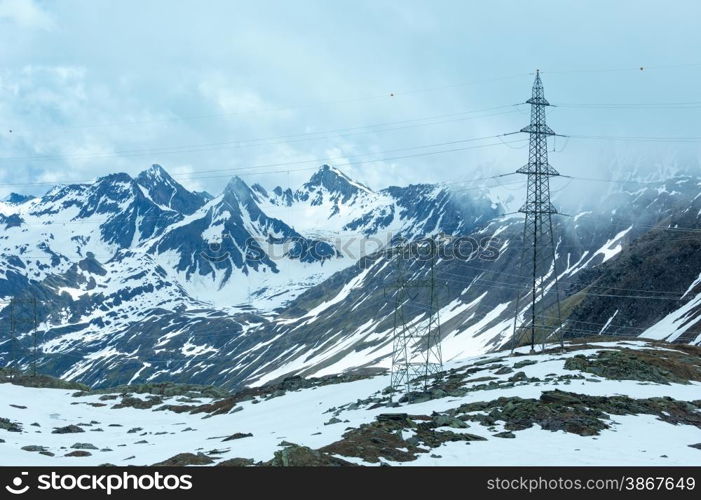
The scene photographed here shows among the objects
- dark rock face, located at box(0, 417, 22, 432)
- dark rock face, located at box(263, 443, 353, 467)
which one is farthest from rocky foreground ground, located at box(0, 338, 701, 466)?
dark rock face, located at box(0, 417, 22, 432)

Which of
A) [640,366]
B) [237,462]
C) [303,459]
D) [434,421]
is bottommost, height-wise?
[237,462]

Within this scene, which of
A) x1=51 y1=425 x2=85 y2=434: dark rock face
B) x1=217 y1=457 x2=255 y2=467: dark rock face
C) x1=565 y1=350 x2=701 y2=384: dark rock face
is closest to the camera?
x1=217 y1=457 x2=255 y2=467: dark rock face

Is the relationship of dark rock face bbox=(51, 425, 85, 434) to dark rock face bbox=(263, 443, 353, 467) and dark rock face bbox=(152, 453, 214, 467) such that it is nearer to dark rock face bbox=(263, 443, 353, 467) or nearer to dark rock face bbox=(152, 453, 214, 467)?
dark rock face bbox=(152, 453, 214, 467)

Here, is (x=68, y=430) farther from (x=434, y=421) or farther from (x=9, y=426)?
(x=434, y=421)

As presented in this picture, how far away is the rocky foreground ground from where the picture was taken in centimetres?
4147

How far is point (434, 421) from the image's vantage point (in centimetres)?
4962

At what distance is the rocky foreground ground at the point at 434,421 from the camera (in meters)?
41.5

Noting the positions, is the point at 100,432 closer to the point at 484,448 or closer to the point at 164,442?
the point at 164,442

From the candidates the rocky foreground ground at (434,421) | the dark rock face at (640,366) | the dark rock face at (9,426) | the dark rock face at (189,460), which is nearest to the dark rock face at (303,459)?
the rocky foreground ground at (434,421)

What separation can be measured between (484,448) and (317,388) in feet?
175

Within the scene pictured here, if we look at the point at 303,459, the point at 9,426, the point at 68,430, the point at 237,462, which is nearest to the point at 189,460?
the point at 237,462

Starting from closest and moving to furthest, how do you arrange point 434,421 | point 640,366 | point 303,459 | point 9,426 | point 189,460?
point 303,459, point 189,460, point 434,421, point 640,366, point 9,426
